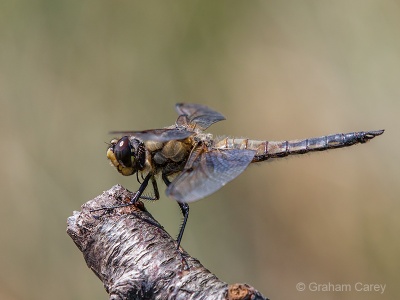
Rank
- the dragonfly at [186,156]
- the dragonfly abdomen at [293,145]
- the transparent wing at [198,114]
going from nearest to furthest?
1. the dragonfly at [186,156]
2. the dragonfly abdomen at [293,145]
3. the transparent wing at [198,114]

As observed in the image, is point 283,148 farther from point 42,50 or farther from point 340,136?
point 42,50

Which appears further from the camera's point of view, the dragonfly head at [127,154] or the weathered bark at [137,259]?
the dragonfly head at [127,154]

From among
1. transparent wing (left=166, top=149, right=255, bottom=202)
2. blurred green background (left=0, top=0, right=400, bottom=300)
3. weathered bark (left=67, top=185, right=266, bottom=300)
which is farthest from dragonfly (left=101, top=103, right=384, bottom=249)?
blurred green background (left=0, top=0, right=400, bottom=300)

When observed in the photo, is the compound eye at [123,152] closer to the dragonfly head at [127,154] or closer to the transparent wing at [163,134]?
the dragonfly head at [127,154]

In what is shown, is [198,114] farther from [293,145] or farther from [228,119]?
[228,119]

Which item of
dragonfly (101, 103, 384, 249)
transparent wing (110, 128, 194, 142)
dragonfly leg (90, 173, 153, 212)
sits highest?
transparent wing (110, 128, 194, 142)

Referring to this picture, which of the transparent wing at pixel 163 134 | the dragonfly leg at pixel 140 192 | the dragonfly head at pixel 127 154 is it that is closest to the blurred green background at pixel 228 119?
the dragonfly leg at pixel 140 192

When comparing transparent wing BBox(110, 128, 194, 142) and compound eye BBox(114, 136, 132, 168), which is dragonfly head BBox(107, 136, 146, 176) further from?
transparent wing BBox(110, 128, 194, 142)
